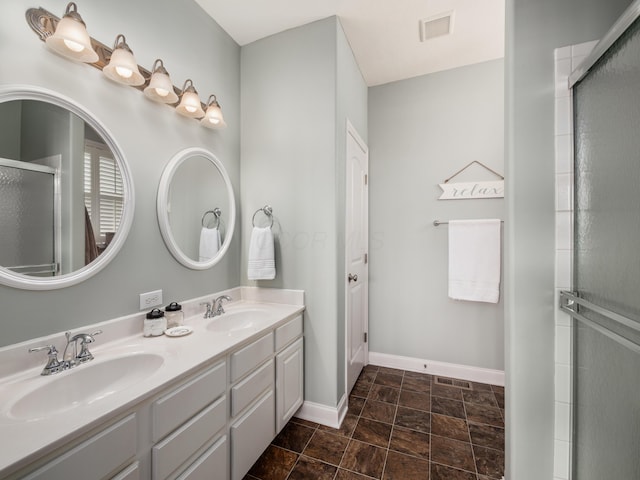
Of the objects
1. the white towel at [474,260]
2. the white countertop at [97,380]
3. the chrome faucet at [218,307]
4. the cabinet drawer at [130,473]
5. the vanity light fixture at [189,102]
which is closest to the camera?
the white countertop at [97,380]

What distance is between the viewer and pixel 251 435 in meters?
1.37

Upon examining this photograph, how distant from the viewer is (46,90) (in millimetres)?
1070

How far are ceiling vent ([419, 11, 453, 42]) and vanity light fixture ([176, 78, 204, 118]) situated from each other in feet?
5.46

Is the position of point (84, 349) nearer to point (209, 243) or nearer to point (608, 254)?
point (209, 243)

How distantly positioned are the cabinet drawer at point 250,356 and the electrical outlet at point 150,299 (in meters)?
0.57

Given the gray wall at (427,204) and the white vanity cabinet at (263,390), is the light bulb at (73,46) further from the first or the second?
the gray wall at (427,204)

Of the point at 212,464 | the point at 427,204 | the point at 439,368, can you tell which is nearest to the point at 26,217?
the point at 212,464

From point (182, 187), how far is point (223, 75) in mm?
963

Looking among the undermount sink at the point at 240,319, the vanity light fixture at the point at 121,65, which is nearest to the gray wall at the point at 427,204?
the undermount sink at the point at 240,319

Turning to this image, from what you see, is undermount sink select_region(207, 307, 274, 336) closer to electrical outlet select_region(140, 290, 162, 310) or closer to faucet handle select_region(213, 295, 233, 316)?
faucet handle select_region(213, 295, 233, 316)

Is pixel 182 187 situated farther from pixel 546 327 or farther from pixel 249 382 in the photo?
pixel 546 327

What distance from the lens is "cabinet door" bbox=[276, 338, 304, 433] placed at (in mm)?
1618

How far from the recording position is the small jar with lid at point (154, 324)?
1.35m

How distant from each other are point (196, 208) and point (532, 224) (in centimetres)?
184
